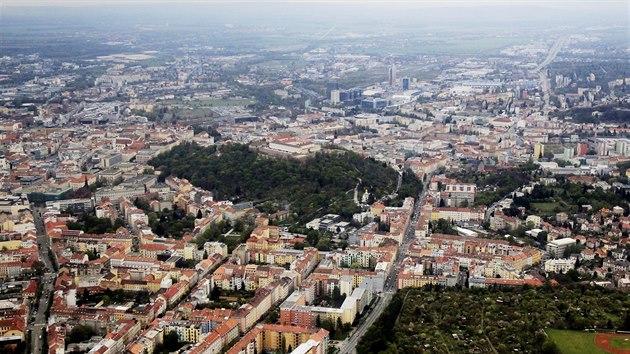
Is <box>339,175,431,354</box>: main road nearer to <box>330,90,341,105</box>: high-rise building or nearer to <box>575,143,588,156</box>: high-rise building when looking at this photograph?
<box>575,143,588,156</box>: high-rise building

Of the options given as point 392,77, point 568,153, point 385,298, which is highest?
point 392,77

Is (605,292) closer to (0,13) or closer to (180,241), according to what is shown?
(180,241)

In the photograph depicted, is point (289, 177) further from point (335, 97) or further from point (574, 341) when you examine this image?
point (335, 97)

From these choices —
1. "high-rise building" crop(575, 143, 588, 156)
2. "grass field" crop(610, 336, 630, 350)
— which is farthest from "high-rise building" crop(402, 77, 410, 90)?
"grass field" crop(610, 336, 630, 350)

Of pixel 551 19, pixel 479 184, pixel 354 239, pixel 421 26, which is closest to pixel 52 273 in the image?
pixel 354 239

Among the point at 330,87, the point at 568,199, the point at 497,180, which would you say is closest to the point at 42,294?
the point at 568,199
